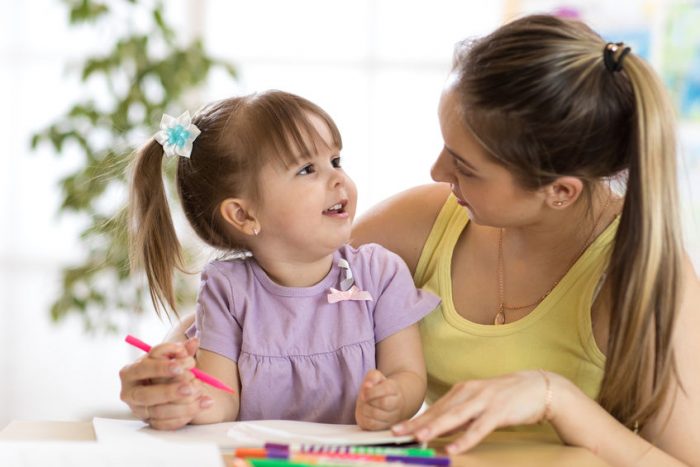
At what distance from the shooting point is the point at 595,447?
1.26m

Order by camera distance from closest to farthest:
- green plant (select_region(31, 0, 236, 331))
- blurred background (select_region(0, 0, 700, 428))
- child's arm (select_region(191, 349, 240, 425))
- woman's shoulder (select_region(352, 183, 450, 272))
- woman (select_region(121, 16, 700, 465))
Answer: woman (select_region(121, 16, 700, 465)) < child's arm (select_region(191, 349, 240, 425)) < woman's shoulder (select_region(352, 183, 450, 272)) < green plant (select_region(31, 0, 236, 331)) < blurred background (select_region(0, 0, 700, 428))

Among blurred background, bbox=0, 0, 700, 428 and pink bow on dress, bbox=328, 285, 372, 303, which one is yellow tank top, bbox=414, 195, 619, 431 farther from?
blurred background, bbox=0, 0, 700, 428

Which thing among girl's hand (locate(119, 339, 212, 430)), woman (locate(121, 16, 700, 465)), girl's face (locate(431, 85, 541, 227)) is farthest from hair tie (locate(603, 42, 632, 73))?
girl's hand (locate(119, 339, 212, 430))

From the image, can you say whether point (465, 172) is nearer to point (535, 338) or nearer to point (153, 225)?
point (535, 338)

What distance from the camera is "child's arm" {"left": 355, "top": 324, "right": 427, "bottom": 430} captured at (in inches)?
49.7

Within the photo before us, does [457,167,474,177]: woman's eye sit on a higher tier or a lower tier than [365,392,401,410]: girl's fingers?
higher

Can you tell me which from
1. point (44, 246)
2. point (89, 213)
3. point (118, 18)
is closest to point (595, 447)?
point (89, 213)

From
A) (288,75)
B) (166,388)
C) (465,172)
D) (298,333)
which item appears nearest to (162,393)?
(166,388)

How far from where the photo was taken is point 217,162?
59.6 inches

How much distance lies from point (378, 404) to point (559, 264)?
1.52 ft

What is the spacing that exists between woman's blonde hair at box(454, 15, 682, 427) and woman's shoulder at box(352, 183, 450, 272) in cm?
32

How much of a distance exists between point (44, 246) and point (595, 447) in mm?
3106

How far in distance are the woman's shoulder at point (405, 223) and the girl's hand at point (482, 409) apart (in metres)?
0.48

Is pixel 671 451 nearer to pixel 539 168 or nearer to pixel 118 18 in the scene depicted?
pixel 539 168
